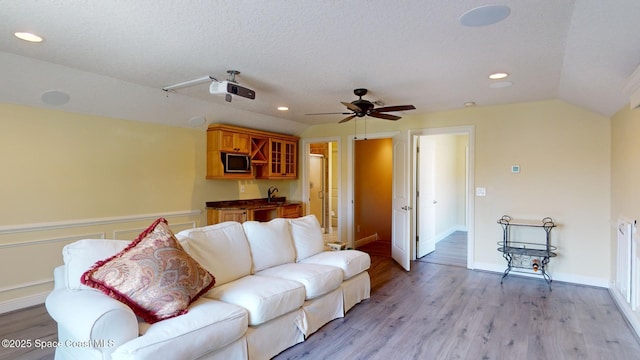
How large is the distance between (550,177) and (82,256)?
521cm

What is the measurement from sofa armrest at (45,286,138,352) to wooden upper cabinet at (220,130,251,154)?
11.3 ft

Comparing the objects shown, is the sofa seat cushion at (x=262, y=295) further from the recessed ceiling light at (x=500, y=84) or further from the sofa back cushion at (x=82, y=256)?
the recessed ceiling light at (x=500, y=84)

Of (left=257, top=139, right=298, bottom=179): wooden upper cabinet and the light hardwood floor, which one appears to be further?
(left=257, top=139, right=298, bottom=179): wooden upper cabinet

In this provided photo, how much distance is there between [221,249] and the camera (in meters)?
2.91

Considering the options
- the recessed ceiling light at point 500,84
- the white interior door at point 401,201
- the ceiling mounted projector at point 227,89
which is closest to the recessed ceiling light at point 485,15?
the recessed ceiling light at point 500,84

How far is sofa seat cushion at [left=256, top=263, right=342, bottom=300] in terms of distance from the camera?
2936 millimetres

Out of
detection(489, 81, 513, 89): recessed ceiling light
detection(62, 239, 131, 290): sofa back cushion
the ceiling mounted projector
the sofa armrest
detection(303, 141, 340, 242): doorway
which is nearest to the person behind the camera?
the sofa armrest

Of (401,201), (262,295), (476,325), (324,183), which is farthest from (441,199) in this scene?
(262,295)

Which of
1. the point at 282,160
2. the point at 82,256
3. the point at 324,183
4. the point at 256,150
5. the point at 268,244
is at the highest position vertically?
the point at 256,150

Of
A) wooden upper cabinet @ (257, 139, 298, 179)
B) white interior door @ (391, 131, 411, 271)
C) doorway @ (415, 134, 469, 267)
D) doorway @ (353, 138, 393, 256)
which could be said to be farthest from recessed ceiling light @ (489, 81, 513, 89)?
wooden upper cabinet @ (257, 139, 298, 179)

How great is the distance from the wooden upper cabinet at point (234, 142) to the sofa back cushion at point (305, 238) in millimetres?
2074

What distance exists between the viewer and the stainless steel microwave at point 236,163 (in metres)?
5.33

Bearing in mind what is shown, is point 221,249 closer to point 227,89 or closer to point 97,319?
point 97,319

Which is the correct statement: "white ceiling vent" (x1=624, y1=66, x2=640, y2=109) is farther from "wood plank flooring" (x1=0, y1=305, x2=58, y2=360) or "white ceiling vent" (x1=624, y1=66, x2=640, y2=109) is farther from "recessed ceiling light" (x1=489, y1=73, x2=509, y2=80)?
"wood plank flooring" (x1=0, y1=305, x2=58, y2=360)
